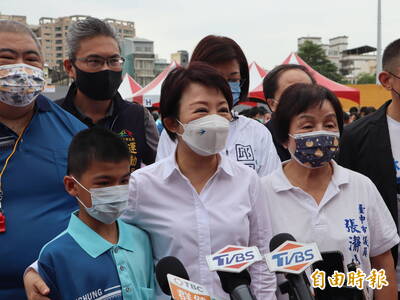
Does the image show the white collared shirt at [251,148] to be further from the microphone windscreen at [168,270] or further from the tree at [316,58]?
the tree at [316,58]

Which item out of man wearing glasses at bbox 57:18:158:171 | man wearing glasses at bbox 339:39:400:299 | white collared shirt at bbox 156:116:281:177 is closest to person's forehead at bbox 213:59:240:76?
white collared shirt at bbox 156:116:281:177

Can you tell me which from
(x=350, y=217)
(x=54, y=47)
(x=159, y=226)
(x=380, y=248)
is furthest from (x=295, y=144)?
(x=54, y=47)

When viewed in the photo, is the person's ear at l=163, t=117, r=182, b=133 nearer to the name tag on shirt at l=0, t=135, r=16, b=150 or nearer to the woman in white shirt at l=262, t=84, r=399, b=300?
the woman in white shirt at l=262, t=84, r=399, b=300

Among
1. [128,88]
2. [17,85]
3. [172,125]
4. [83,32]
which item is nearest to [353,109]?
[128,88]

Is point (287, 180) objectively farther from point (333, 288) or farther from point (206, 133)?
point (333, 288)

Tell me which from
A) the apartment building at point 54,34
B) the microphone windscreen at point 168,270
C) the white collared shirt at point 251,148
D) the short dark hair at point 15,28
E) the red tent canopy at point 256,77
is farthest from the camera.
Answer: the apartment building at point 54,34

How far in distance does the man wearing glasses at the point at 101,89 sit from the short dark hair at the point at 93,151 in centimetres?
107

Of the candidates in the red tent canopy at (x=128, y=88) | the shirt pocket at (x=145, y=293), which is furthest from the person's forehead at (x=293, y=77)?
the red tent canopy at (x=128, y=88)

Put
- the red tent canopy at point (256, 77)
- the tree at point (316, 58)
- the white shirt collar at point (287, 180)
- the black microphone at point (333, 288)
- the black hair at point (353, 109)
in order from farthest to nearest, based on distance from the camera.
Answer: the tree at point (316, 58) → the black hair at point (353, 109) → the red tent canopy at point (256, 77) → the white shirt collar at point (287, 180) → the black microphone at point (333, 288)

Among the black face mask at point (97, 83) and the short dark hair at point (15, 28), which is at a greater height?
the short dark hair at point (15, 28)

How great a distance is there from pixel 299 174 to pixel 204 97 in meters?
0.68

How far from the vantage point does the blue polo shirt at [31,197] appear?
6.88ft

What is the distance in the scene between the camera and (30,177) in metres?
2.21

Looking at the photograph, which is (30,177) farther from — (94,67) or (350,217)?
(350,217)
